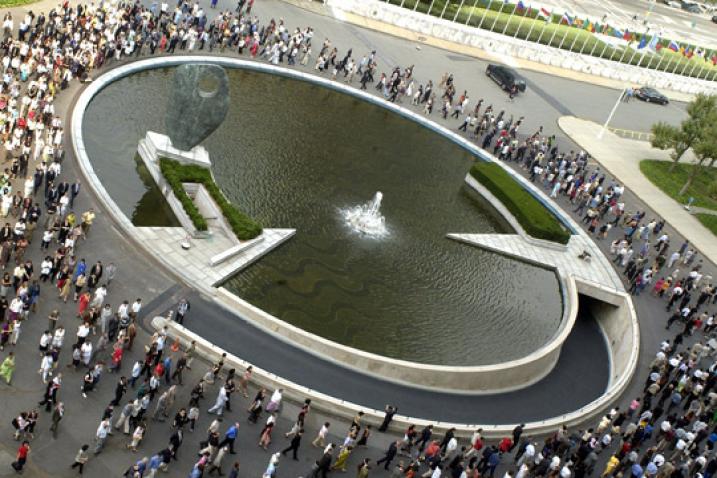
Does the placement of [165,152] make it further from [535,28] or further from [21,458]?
[535,28]

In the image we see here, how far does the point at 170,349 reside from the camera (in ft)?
86.1

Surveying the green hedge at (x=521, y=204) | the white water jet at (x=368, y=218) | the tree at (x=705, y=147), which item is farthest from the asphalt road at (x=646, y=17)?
the white water jet at (x=368, y=218)

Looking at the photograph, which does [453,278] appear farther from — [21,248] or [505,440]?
[21,248]

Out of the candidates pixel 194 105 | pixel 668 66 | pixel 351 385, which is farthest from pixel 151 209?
pixel 668 66

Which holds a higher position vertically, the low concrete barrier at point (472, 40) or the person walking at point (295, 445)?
the low concrete barrier at point (472, 40)

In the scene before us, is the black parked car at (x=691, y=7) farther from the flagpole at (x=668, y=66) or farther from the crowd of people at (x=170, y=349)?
the crowd of people at (x=170, y=349)

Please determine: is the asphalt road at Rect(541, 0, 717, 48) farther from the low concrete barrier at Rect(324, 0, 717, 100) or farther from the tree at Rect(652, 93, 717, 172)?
the tree at Rect(652, 93, 717, 172)

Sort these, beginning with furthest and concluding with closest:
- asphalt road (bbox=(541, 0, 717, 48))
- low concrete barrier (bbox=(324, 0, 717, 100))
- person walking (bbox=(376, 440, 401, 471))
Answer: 1. asphalt road (bbox=(541, 0, 717, 48))
2. low concrete barrier (bbox=(324, 0, 717, 100))
3. person walking (bbox=(376, 440, 401, 471))

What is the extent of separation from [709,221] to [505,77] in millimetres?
18491

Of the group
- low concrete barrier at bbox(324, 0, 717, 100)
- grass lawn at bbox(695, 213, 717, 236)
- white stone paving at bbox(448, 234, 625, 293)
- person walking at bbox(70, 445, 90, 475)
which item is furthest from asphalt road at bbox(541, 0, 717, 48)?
person walking at bbox(70, 445, 90, 475)

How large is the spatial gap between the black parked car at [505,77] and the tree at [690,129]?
10.4 metres

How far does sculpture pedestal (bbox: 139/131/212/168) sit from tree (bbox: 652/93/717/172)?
31871 mm

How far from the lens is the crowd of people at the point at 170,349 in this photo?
23406 millimetres

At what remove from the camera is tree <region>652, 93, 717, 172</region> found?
168ft
